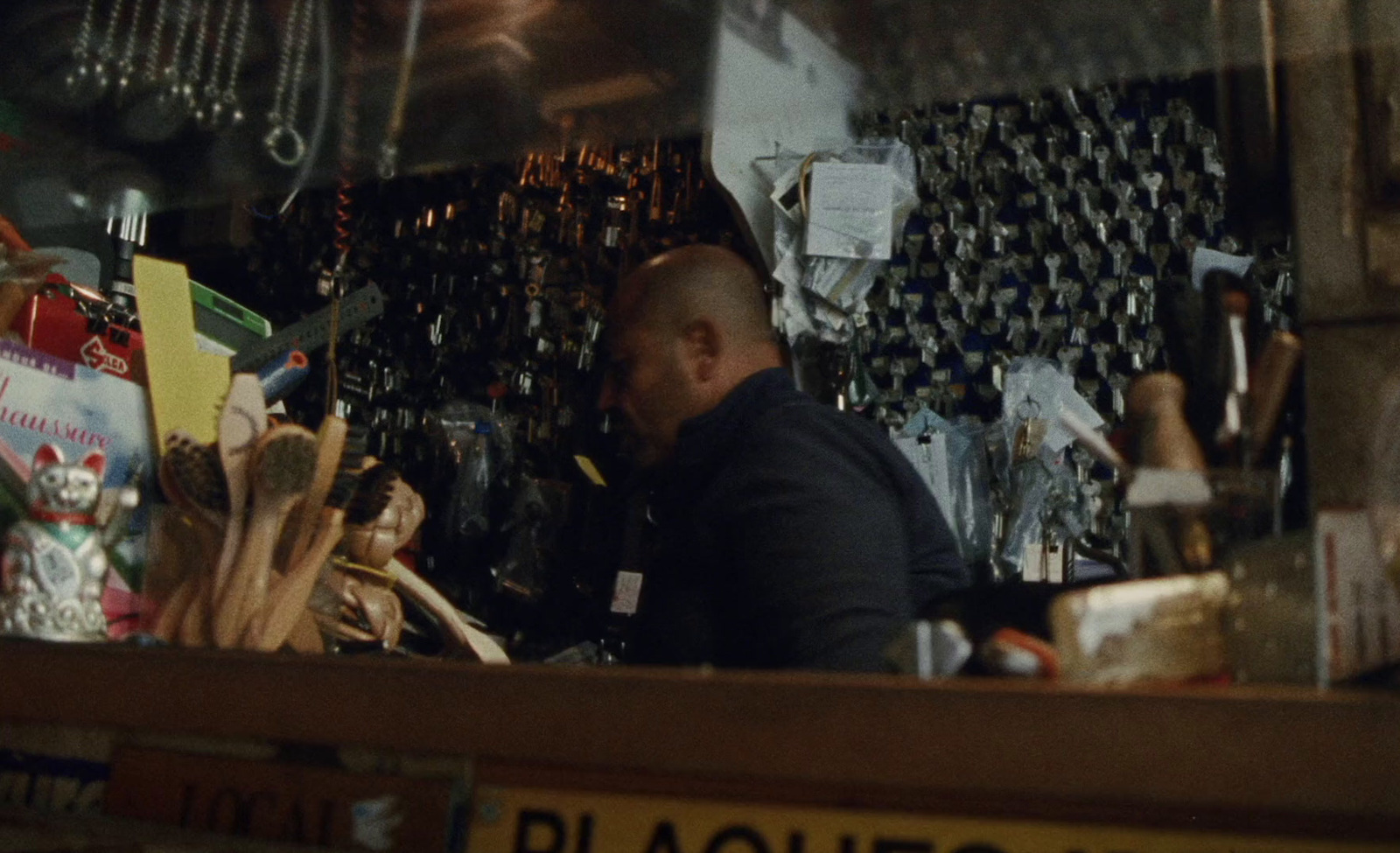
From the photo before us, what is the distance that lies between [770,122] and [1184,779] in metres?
2.51

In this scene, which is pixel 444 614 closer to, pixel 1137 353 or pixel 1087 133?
pixel 1137 353

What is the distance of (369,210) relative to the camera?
3.34m

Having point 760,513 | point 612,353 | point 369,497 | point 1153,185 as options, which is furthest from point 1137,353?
point 369,497

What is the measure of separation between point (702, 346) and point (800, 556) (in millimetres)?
716

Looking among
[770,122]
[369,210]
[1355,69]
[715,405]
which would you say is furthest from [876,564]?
[369,210]

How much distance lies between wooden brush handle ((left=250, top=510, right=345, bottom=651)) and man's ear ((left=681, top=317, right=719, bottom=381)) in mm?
950

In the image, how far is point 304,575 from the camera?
4.23ft

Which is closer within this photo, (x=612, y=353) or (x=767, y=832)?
(x=767, y=832)

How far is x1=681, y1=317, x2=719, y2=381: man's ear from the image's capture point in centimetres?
220

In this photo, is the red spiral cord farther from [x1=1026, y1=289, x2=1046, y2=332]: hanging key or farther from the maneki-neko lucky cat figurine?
[x1=1026, y1=289, x2=1046, y2=332]: hanging key

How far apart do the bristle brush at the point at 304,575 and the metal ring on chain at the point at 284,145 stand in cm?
111

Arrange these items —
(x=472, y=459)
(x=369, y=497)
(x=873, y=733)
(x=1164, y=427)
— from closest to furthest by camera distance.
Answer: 1. (x=873, y=733)
2. (x=1164, y=427)
3. (x=369, y=497)
4. (x=472, y=459)

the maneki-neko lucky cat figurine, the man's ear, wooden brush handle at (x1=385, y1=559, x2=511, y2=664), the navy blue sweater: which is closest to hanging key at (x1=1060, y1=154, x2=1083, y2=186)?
the man's ear

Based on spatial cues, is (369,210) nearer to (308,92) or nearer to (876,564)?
(308,92)
